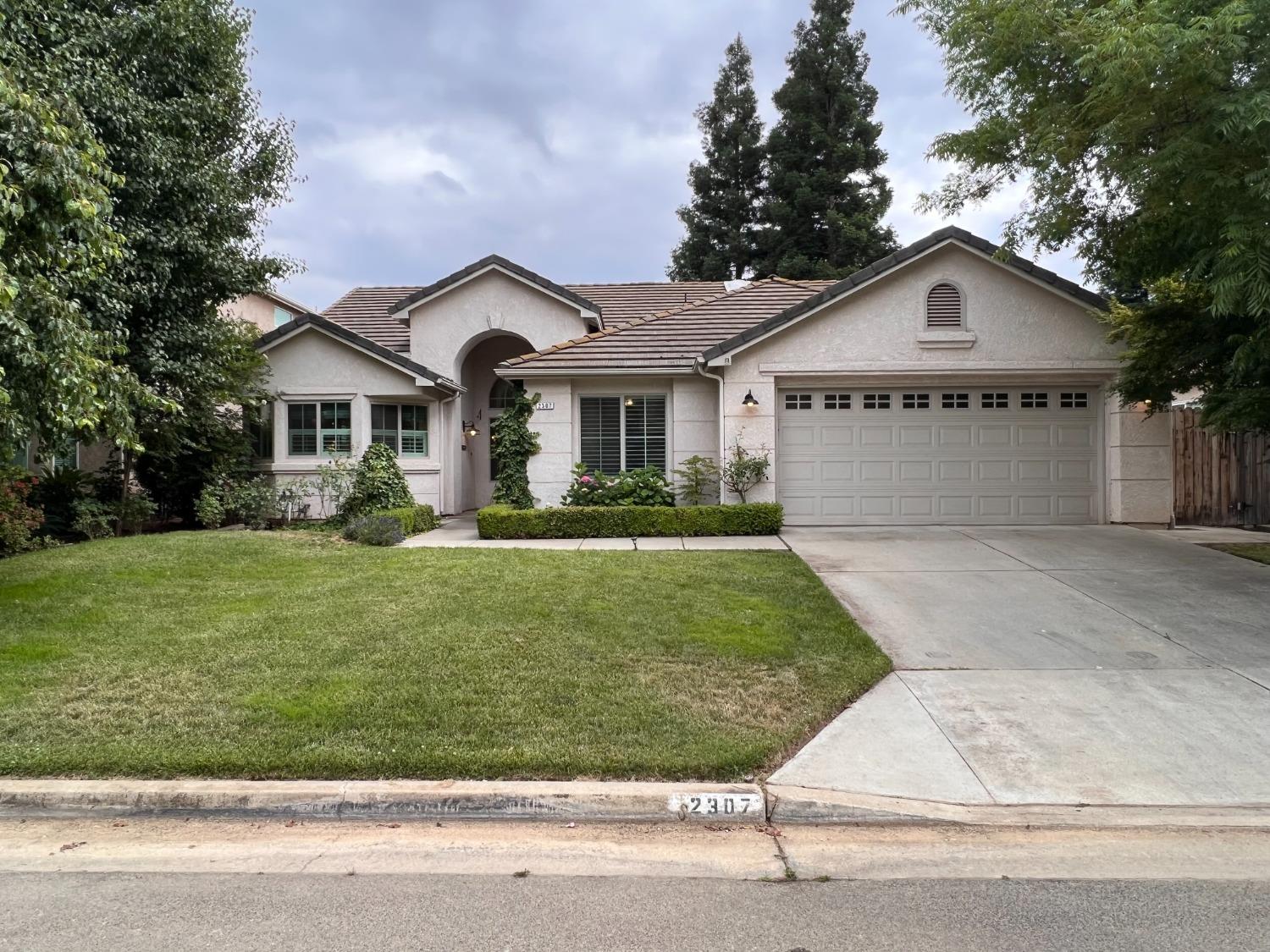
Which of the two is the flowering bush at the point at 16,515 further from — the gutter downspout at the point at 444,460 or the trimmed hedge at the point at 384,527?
the gutter downspout at the point at 444,460

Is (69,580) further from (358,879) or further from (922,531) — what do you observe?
(922,531)

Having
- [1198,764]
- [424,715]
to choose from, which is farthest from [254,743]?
[1198,764]

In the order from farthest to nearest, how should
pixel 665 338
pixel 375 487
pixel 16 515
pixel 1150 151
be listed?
pixel 665 338
pixel 375 487
pixel 16 515
pixel 1150 151

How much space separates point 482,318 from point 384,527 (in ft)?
23.1

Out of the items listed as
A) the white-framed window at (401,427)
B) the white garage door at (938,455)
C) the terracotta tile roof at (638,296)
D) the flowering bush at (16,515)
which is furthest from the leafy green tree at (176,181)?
the white garage door at (938,455)

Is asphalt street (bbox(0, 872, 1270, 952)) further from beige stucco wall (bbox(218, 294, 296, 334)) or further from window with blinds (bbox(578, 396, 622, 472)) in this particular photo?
beige stucco wall (bbox(218, 294, 296, 334))

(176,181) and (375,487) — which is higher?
(176,181)

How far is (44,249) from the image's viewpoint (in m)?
6.25

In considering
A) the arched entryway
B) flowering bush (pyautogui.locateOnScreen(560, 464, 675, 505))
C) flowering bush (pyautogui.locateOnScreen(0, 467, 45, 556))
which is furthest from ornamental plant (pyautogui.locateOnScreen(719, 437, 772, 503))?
flowering bush (pyautogui.locateOnScreen(0, 467, 45, 556))

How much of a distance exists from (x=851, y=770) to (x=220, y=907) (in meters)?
3.27

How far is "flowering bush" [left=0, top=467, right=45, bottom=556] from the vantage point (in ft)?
36.7

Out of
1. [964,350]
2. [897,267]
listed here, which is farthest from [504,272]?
[964,350]

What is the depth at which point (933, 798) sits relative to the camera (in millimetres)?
4258

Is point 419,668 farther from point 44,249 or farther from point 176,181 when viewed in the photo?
point 176,181
